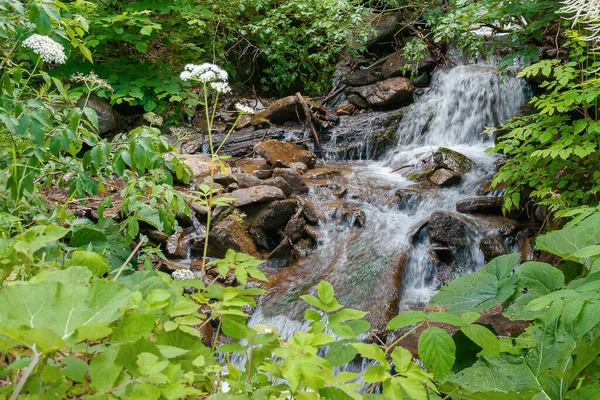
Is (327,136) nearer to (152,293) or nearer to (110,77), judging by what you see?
(110,77)

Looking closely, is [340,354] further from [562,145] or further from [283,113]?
[283,113]

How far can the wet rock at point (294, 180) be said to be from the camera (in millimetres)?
7195

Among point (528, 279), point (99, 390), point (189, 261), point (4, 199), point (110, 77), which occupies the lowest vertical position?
point (189, 261)

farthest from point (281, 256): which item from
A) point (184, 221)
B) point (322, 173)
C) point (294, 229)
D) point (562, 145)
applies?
point (562, 145)

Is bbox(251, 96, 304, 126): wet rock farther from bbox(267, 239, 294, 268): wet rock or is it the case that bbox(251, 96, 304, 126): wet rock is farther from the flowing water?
bbox(267, 239, 294, 268): wet rock

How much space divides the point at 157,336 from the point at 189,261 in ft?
16.2

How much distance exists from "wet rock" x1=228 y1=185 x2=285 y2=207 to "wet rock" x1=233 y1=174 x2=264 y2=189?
446 millimetres

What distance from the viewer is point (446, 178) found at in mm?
7098

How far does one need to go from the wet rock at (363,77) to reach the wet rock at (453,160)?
3.84 metres

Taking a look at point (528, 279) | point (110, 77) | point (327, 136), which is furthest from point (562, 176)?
point (110, 77)

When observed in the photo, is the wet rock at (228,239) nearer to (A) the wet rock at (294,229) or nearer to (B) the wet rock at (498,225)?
(A) the wet rock at (294,229)

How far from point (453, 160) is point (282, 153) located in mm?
2999

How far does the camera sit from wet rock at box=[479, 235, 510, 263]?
215 inches

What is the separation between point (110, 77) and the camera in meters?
8.87
